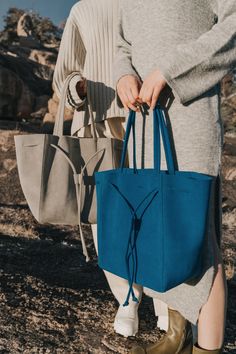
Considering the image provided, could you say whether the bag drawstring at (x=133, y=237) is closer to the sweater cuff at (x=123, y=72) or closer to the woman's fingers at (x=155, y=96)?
the woman's fingers at (x=155, y=96)

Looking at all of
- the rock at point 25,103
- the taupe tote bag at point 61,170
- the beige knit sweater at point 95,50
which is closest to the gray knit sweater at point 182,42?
the beige knit sweater at point 95,50

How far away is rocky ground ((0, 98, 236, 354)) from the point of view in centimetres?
203

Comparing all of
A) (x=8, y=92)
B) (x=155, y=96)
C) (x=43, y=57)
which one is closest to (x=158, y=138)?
(x=155, y=96)

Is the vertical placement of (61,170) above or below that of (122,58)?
below

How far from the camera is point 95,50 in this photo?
2.10 m

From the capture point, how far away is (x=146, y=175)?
1.52 meters

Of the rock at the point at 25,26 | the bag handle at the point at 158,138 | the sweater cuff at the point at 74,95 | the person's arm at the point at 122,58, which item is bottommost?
the bag handle at the point at 158,138

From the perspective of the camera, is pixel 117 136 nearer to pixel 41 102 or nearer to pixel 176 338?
pixel 176 338

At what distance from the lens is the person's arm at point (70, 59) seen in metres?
2.08

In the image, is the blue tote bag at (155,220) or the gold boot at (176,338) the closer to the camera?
the blue tote bag at (155,220)

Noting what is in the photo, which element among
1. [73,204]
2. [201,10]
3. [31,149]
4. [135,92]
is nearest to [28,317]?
[73,204]

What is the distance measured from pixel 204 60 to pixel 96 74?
75cm

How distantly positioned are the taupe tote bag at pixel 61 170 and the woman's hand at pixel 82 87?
55mm

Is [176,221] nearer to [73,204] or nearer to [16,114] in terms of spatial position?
[73,204]
